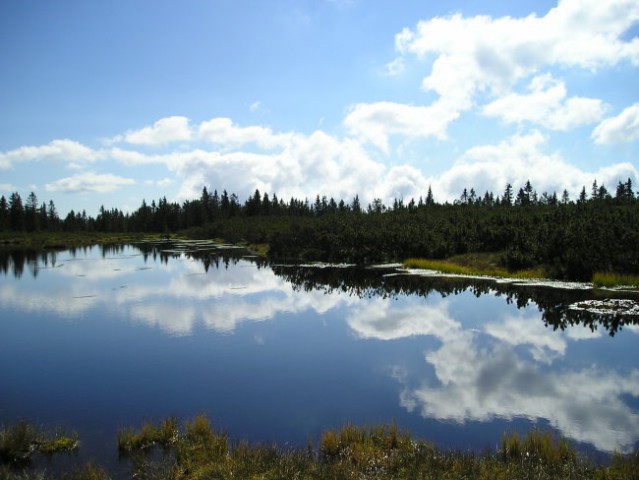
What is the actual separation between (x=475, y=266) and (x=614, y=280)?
14979mm

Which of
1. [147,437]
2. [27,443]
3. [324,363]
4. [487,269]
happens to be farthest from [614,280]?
[27,443]

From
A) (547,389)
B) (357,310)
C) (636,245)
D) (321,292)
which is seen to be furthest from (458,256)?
(547,389)

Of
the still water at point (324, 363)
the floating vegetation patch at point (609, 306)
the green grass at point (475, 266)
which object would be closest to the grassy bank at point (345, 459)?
the still water at point (324, 363)

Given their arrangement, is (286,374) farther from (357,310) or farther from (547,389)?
(357,310)

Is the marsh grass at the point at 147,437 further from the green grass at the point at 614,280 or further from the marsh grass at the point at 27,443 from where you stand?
the green grass at the point at 614,280

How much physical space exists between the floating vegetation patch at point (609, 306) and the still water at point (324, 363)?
2.54ft

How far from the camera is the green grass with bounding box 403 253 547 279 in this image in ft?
147

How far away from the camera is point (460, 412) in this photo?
1465 cm

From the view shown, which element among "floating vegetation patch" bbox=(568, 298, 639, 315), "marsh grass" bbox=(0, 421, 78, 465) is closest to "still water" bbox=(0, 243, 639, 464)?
"marsh grass" bbox=(0, 421, 78, 465)

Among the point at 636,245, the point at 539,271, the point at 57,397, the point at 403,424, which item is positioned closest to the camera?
the point at 403,424

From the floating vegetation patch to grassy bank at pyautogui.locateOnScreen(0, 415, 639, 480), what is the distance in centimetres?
1961

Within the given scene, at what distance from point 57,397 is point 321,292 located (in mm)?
25052

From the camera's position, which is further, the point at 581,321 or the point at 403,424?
the point at 581,321

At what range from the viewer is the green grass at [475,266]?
44656 mm
